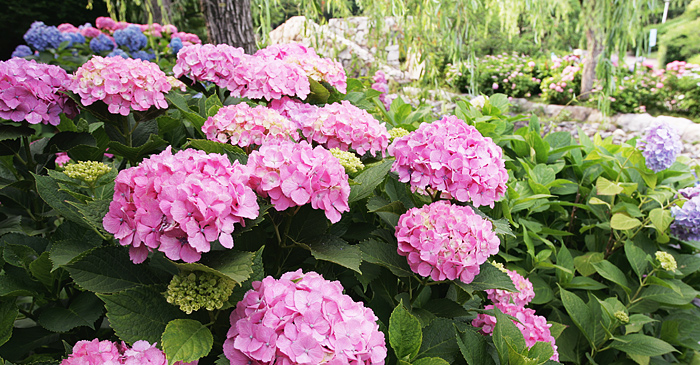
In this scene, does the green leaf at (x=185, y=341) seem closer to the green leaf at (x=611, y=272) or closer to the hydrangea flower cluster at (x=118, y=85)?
the hydrangea flower cluster at (x=118, y=85)

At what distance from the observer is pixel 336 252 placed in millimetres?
868

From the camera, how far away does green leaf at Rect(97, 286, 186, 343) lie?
73cm

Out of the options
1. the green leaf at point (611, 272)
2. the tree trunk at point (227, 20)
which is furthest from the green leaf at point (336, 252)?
the tree trunk at point (227, 20)

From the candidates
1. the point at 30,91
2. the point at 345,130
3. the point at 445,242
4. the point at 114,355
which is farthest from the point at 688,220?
the point at 30,91

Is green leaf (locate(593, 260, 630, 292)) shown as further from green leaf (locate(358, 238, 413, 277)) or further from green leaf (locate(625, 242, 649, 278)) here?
green leaf (locate(358, 238, 413, 277))

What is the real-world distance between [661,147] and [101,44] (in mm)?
4957

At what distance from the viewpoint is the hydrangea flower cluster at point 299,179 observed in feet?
2.72

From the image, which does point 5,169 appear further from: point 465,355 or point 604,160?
point 604,160

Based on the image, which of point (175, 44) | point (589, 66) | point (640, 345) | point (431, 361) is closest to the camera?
point (431, 361)

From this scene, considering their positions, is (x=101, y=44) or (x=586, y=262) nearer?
(x=586, y=262)

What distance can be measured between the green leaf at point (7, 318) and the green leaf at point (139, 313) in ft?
0.96

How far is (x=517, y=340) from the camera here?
0.95 meters

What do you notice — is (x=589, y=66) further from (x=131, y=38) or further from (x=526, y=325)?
(x=526, y=325)

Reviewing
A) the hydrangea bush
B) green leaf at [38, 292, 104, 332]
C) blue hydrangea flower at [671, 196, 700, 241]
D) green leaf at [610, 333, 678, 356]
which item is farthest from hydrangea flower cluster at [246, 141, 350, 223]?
blue hydrangea flower at [671, 196, 700, 241]
